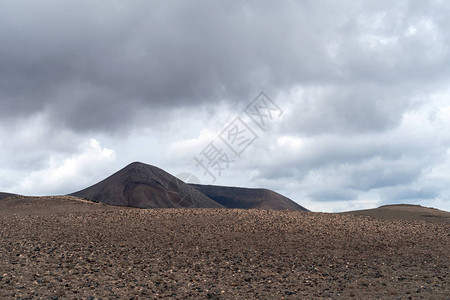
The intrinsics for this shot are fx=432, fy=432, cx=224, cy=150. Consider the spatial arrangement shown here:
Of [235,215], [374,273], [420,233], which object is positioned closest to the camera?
[374,273]

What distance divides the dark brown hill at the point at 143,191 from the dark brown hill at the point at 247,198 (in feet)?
107

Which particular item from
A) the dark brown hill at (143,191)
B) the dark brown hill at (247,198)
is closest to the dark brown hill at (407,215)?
the dark brown hill at (143,191)

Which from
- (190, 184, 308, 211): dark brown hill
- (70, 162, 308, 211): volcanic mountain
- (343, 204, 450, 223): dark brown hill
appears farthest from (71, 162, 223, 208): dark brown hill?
(343, 204, 450, 223): dark brown hill

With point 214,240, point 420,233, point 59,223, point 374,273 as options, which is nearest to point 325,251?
point 374,273

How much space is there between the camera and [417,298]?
1318 cm

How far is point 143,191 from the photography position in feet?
341

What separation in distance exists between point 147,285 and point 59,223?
12.6m

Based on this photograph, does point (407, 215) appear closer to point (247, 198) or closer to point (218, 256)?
point (218, 256)

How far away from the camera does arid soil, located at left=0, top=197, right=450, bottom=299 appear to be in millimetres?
13898

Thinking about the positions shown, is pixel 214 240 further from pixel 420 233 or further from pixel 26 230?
pixel 420 233

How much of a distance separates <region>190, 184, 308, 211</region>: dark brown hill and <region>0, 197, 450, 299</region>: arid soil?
385 feet

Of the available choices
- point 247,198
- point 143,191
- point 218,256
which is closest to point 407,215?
point 218,256

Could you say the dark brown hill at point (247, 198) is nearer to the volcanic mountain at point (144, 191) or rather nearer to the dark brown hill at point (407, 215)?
the volcanic mountain at point (144, 191)

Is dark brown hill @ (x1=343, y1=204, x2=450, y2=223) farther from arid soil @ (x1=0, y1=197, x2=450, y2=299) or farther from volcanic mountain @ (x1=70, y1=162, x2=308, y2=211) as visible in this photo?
volcanic mountain @ (x1=70, y1=162, x2=308, y2=211)
